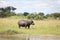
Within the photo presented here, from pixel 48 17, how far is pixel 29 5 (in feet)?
1.95

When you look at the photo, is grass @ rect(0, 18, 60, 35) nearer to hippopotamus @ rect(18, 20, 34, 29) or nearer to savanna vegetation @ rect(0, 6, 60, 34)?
savanna vegetation @ rect(0, 6, 60, 34)

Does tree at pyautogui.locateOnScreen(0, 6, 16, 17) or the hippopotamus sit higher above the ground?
tree at pyautogui.locateOnScreen(0, 6, 16, 17)

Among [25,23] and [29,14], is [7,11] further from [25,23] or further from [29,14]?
[25,23]

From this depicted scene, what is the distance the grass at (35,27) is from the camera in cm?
604

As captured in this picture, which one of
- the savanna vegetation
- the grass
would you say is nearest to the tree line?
the savanna vegetation

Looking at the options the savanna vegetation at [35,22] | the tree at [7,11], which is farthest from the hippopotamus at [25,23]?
the tree at [7,11]

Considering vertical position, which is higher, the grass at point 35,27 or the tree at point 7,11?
the tree at point 7,11

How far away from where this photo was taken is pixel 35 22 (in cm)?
614

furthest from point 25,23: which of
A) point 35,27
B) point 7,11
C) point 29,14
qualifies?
point 7,11

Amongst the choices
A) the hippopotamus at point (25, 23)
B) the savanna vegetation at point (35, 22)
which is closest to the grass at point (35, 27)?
the savanna vegetation at point (35, 22)

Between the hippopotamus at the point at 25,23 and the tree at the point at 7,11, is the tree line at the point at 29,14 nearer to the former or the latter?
the tree at the point at 7,11

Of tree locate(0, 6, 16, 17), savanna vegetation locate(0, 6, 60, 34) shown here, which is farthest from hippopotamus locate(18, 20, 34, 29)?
tree locate(0, 6, 16, 17)

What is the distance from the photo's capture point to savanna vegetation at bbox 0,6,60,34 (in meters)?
6.04

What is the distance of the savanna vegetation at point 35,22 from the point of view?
19.8 feet
